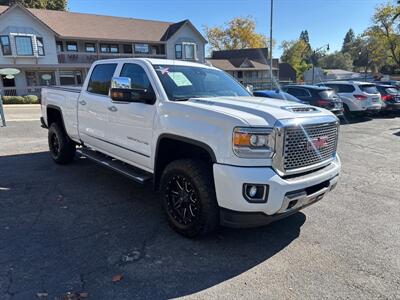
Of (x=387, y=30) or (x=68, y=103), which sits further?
(x=387, y=30)

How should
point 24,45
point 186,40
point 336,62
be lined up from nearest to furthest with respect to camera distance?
1. point 24,45
2. point 186,40
3. point 336,62

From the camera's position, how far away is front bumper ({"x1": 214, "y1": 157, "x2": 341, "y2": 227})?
118 inches

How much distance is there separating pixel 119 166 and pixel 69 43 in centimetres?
3176

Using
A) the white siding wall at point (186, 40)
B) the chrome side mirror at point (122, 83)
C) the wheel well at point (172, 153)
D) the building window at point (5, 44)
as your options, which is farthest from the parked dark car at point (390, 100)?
the building window at point (5, 44)

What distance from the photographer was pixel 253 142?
305 centimetres

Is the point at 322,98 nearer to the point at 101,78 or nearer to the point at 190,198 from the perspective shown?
the point at 101,78

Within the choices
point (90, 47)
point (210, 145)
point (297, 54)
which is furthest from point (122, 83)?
point (297, 54)

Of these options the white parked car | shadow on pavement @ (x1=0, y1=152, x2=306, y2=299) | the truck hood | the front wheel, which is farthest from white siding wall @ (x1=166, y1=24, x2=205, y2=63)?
the front wheel

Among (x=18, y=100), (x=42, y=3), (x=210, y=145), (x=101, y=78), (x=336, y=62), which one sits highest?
(x=42, y=3)

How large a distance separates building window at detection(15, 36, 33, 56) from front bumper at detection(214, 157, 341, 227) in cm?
3079

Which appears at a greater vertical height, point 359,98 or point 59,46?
point 59,46

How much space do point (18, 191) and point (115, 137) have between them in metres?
1.97

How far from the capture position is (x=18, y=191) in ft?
17.1

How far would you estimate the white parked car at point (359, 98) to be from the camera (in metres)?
14.5
